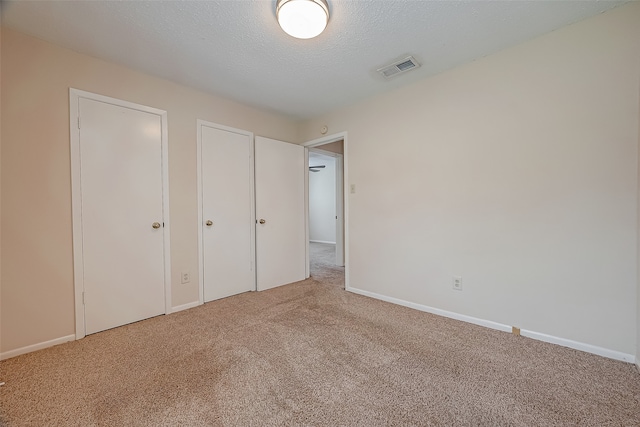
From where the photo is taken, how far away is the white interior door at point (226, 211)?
296 cm

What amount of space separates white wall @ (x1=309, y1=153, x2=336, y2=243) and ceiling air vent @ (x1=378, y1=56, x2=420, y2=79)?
5.25 metres

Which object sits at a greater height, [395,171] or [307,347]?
[395,171]

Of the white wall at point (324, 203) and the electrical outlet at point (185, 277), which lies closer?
the electrical outlet at point (185, 277)

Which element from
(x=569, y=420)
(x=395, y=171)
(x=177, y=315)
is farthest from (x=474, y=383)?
(x=177, y=315)

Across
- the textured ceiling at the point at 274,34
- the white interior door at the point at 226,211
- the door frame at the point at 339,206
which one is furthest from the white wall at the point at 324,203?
the textured ceiling at the point at 274,34

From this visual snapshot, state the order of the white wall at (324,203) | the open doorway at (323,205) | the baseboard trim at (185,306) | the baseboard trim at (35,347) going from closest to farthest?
the baseboard trim at (35,347) < the baseboard trim at (185,306) < the open doorway at (323,205) < the white wall at (324,203)

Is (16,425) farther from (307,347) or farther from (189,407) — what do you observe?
(307,347)

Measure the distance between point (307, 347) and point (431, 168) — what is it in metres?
2.03

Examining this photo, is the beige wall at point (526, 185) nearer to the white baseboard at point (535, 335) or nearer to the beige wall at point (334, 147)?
the white baseboard at point (535, 335)

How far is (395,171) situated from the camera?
115 inches

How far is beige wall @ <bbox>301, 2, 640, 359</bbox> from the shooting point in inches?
69.5

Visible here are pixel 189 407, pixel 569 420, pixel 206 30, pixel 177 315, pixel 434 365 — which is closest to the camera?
pixel 569 420

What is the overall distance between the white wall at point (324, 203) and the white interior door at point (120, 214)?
560cm

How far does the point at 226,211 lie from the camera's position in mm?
3139
